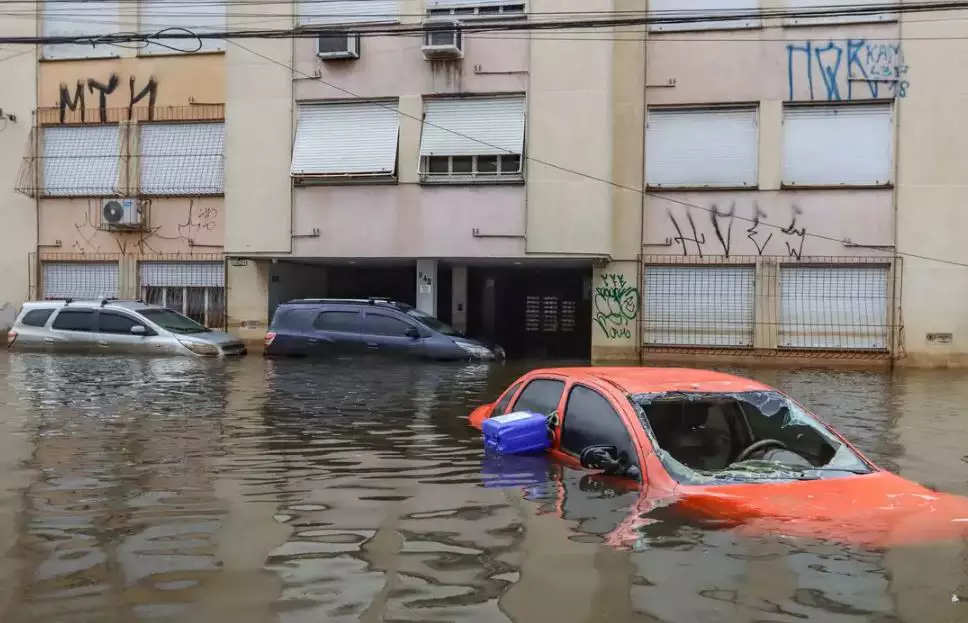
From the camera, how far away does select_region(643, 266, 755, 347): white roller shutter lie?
60.2 ft

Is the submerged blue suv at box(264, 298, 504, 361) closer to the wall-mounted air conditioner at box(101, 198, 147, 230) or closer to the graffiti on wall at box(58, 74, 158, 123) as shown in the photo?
the wall-mounted air conditioner at box(101, 198, 147, 230)

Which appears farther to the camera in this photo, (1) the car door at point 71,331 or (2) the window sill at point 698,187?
(2) the window sill at point 698,187

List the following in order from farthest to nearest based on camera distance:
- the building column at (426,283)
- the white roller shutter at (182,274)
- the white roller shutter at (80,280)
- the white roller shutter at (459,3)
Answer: the white roller shutter at (80,280) < the white roller shutter at (182,274) < the building column at (426,283) < the white roller shutter at (459,3)

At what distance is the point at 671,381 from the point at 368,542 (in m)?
2.24

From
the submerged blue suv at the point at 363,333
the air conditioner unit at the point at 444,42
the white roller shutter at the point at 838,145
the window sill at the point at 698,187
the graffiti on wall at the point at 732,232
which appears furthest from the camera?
the window sill at the point at 698,187

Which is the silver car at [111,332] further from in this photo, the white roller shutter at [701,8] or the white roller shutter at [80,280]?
the white roller shutter at [701,8]

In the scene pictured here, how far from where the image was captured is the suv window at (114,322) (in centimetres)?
1708

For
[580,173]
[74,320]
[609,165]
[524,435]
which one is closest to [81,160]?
[74,320]

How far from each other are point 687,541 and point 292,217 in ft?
51.3

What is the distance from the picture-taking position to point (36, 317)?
58.1 ft

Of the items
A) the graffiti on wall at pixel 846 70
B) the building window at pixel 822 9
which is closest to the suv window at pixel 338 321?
the graffiti on wall at pixel 846 70

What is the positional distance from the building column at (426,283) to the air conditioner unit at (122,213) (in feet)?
22.2

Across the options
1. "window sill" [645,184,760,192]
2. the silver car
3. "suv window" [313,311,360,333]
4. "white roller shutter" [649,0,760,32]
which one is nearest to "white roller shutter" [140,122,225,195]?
the silver car

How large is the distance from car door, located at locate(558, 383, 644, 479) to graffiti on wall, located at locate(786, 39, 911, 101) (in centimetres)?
1399
